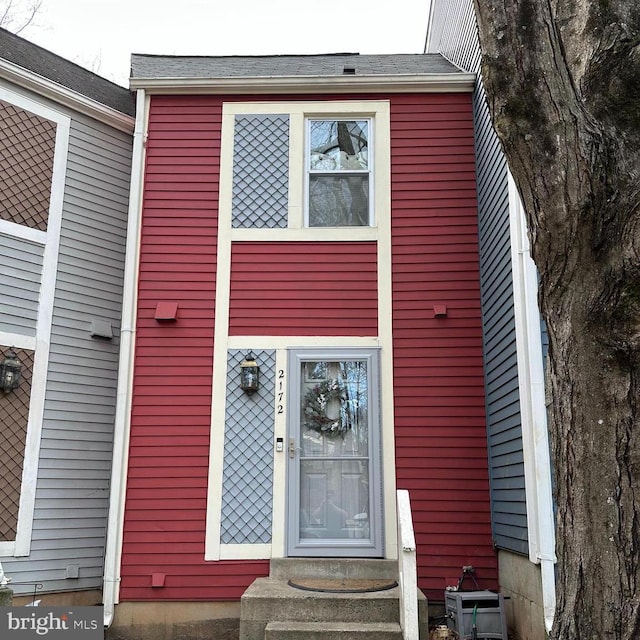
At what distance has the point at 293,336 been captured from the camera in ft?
18.6

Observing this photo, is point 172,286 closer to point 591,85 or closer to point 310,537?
point 310,537

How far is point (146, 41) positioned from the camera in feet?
46.4

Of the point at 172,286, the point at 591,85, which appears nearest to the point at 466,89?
the point at 172,286

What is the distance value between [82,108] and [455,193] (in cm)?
353

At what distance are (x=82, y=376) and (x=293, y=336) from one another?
74.8 inches

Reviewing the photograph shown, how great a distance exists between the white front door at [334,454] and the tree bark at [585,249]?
3.39m

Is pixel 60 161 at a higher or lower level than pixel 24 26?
lower

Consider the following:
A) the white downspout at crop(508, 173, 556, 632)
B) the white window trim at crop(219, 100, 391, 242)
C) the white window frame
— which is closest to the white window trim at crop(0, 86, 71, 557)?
the white window trim at crop(219, 100, 391, 242)

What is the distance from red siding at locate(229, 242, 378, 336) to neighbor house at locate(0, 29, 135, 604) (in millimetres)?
1316

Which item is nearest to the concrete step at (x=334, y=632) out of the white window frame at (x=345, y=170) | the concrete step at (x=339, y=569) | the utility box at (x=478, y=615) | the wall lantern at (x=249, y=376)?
the utility box at (x=478, y=615)

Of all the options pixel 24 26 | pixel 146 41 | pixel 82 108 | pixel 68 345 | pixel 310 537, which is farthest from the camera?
pixel 146 41

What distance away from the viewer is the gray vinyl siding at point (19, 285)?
215 inches

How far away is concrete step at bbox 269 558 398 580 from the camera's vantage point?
16.5 ft

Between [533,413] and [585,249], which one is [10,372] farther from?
[585,249]
